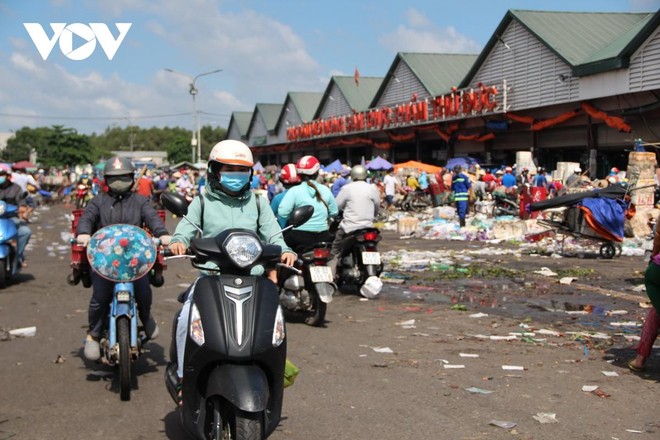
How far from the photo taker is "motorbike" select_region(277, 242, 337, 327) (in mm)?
8672

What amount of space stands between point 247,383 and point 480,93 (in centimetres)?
3223

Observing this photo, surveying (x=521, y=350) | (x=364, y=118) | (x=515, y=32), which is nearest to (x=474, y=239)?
(x=521, y=350)

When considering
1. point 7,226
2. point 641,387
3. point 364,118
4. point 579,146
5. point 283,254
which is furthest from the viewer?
point 364,118

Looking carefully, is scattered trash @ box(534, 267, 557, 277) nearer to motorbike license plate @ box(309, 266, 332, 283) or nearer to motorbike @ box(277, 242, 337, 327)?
motorbike @ box(277, 242, 337, 327)

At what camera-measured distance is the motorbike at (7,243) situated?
458 inches

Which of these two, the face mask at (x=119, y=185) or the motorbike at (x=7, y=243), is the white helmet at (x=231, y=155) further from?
the motorbike at (x=7, y=243)

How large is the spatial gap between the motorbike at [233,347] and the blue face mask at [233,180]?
0.91 m

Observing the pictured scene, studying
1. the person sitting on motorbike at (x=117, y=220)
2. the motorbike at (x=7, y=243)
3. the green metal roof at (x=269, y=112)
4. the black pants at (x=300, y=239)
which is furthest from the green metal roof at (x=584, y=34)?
the green metal roof at (x=269, y=112)

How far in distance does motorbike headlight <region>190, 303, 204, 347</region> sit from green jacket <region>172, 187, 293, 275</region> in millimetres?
1110

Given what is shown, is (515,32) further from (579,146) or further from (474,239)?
(474,239)

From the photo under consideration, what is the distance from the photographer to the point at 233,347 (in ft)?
13.1

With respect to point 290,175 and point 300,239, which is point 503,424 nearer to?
point 300,239

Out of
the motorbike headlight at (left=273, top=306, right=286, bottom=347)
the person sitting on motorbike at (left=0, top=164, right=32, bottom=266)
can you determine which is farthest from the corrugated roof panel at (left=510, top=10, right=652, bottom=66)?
the motorbike headlight at (left=273, top=306, right=286, bottom=347)

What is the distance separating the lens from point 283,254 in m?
4.84
